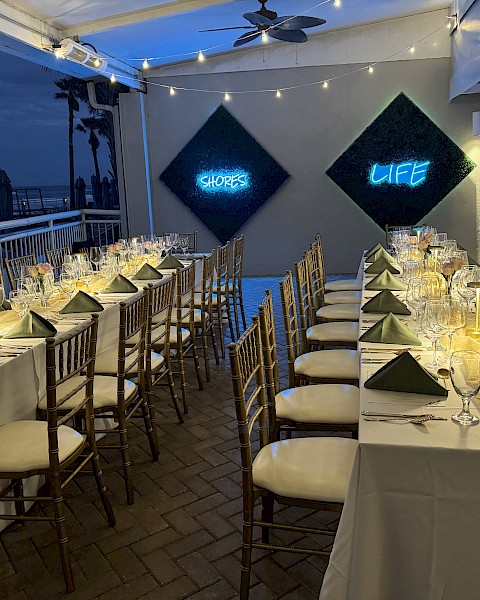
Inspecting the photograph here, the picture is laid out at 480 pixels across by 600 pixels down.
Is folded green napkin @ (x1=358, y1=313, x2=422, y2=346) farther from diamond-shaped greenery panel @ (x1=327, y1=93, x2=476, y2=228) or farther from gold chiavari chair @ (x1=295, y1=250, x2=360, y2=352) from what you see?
diamond-shaped greenery panel @ (x1=327, y1=93, x2=476, y2=228)

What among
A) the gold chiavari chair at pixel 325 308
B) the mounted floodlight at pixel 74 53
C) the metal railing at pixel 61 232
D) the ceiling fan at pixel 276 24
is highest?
the ceiling fan at pixel 276 24

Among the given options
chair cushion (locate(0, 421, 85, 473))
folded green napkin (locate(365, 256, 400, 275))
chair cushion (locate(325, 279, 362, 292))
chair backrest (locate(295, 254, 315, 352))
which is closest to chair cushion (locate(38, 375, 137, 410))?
chair cushion (locate(0, 421, 85, 473))

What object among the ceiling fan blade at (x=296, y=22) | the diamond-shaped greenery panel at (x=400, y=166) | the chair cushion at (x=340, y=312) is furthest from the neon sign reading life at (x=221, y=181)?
the chair cushion at (x=340, y=312)

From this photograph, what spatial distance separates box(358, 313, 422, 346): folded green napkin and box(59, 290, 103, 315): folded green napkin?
5.98 feet

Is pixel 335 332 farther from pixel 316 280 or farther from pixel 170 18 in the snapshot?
pixel 170 18

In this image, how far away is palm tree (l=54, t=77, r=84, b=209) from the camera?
13711mm

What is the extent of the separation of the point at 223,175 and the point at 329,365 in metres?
6.74

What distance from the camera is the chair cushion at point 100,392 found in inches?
129

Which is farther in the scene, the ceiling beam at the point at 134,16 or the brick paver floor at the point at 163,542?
the ceiling beam at the point at 134,16

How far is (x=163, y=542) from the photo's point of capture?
2908 mm

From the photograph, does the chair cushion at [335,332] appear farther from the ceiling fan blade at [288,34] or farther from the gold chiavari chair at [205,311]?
the ceiling fan blade at [288,34]

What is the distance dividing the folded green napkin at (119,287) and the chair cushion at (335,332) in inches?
54.1

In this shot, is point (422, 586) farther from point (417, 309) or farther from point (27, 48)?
point (27, 48)

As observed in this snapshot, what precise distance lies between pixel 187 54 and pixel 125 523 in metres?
7.56
